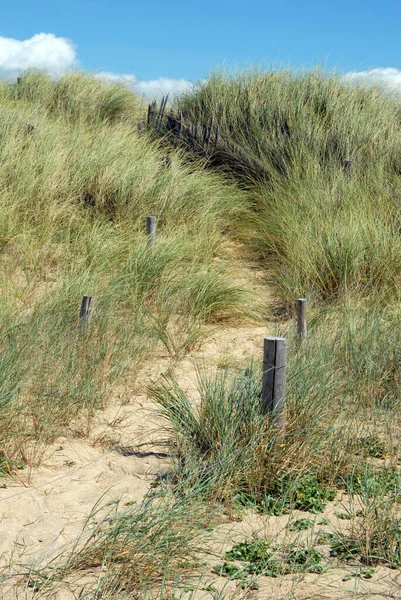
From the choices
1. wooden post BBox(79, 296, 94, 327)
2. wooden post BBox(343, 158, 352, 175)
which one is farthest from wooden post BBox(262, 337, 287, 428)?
wooden post BBox(343, 158, 352, 175)

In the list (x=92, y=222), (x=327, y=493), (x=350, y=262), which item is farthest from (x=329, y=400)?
(x=92, y=222)

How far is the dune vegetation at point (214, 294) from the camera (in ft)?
11.6

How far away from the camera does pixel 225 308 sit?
6926mm

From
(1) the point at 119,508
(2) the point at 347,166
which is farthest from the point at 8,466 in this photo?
(2) the point at 347,166

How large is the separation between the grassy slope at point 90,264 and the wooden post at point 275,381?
4.33 ft

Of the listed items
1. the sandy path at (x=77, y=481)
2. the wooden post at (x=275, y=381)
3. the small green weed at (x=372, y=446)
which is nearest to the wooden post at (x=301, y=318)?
the sandy path at (x=77, y=481)

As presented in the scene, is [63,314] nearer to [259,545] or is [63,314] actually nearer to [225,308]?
[225,308]

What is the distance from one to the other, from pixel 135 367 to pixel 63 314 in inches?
31.1

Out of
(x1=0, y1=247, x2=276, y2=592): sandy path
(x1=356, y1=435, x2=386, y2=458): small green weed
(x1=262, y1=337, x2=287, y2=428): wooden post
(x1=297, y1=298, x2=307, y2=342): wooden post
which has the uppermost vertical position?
(x1=297, y1=298, x2=307, y2=342): wooden post

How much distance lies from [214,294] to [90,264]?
1304mm

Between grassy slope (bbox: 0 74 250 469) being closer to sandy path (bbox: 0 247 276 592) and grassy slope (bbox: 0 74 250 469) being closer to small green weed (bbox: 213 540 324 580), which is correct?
sandy path (bbox: 0 247 276 592)

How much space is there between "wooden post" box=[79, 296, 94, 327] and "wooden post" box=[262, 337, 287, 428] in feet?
6.53

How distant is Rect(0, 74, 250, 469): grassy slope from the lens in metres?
4.67

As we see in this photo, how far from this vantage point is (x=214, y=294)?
6.80 metres
